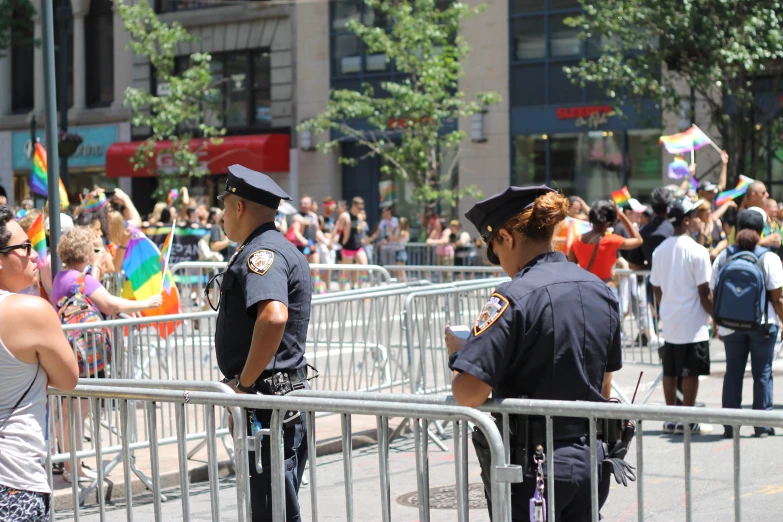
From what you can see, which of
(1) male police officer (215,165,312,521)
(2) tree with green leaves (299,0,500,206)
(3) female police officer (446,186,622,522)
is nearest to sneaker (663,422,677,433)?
(1) male police officer (215,165,312,521)

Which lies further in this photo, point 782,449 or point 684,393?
point 684,393

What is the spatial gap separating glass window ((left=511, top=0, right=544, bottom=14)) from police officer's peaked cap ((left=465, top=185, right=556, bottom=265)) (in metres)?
25.4

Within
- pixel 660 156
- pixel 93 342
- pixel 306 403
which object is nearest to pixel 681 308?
pixel 93 342

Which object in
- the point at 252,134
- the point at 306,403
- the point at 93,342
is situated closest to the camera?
the point at 306,403

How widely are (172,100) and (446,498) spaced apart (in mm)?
25650

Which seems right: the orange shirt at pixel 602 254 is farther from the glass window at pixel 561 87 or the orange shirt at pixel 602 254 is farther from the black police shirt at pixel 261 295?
the glass window at pixel 561 87

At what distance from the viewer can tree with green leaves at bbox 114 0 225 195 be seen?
3092 centimetres

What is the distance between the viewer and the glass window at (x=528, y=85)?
93.7 feet

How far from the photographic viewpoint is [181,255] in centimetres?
2052

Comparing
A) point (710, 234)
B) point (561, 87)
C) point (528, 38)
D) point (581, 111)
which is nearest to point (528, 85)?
point (561, 87)

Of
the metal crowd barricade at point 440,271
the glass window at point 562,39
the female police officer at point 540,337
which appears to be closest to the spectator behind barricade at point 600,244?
the metal crowd barricade at point 440,271

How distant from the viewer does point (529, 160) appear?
29125mm

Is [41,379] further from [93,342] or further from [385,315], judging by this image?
[385,315]

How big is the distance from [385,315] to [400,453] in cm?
134
